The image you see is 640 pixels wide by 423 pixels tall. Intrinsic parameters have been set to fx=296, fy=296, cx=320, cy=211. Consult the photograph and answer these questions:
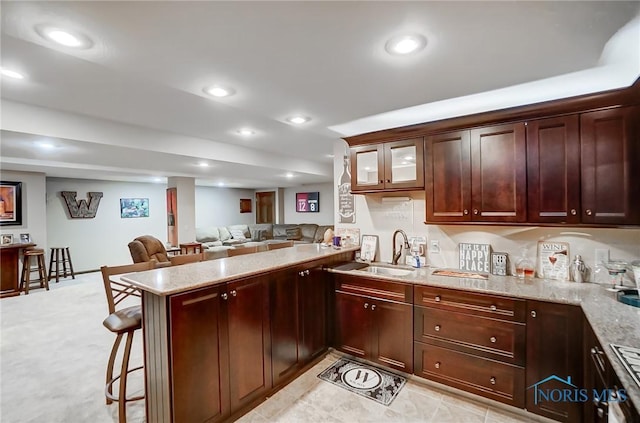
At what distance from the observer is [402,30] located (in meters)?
1.44

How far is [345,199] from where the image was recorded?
3.54 metres

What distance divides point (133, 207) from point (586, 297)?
9.25 m

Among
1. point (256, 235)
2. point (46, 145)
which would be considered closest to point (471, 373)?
point (46, 145)

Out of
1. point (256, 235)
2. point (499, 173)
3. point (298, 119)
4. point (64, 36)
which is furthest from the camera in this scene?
point (256, 235)

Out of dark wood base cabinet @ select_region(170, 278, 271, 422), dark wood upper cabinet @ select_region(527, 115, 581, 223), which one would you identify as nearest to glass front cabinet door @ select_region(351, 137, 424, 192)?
dark wood upper cabinet @ select_region(527, 115, 581, 223)

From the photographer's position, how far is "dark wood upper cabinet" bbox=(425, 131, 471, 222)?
2521mm

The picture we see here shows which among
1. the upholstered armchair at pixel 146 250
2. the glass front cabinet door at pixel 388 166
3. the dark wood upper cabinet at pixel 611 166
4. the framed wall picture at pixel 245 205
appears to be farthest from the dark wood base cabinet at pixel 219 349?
the framed wall picture at pixel 245 205

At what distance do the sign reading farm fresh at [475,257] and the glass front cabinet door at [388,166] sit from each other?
28.6 inches

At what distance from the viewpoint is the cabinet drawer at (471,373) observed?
2.07m

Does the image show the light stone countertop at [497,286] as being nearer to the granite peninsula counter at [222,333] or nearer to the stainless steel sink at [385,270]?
the granite peninsula counter at [222,333]

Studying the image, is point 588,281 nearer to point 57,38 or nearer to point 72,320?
point 57,38

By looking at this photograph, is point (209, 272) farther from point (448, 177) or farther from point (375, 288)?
point (448, 177)

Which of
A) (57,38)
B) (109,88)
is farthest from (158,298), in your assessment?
(109,88)

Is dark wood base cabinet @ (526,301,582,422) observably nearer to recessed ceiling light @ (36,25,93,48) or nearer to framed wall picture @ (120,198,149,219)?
recessed ceiling light @ (36,25,93,48)
